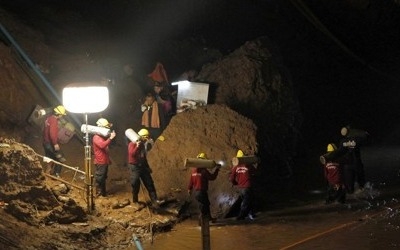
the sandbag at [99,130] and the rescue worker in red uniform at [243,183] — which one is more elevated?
the sandbag at [99,130]

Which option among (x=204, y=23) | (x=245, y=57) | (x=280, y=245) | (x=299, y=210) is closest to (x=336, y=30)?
(x=204, y=23)

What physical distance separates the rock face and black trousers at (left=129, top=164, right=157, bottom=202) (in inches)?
219

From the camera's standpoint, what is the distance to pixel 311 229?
11578 mm

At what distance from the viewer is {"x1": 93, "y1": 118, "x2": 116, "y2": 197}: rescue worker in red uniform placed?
1288cm

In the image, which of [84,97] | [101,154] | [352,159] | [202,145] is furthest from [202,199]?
[352,159]

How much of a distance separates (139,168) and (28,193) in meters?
3.31

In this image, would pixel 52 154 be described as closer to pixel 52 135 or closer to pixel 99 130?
pixel 52 135

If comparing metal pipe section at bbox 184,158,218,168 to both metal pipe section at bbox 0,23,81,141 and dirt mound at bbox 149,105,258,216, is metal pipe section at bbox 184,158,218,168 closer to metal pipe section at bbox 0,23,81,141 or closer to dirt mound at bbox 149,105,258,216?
dirt mound at bbox 149,105,258,216

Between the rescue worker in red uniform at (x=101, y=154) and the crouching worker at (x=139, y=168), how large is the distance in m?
0.67

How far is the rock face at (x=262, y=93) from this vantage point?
59.2ft

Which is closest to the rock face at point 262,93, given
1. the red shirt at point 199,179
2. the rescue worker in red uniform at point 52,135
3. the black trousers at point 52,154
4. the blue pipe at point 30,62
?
the red shirt at point 199,179

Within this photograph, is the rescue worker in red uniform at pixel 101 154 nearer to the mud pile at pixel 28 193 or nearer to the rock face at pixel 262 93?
the mud pile at pixel 28 193

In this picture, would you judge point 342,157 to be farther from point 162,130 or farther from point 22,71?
point 22,71

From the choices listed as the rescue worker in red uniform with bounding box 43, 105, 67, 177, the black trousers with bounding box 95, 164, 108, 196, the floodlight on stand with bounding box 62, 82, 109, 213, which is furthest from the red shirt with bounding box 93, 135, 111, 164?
the rescue worker in red uniform with bounding box 43, 105, 67, 177
